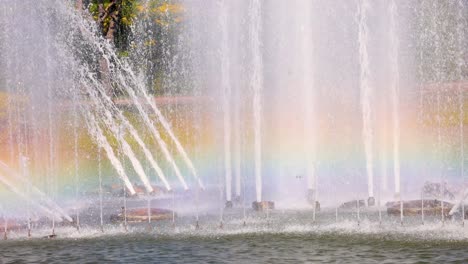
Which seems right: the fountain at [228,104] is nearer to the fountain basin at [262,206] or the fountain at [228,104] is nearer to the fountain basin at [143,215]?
the fountain basin at [262,206]

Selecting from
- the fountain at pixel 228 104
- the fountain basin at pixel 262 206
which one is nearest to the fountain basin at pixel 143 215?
the fountain basin at pixel 262 206

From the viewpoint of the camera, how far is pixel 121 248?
16891 mm

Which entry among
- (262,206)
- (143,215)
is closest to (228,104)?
(262,206)

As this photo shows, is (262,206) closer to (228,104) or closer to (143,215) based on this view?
(143,215)

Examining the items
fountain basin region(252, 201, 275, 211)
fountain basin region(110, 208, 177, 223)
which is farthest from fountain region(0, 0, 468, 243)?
fountain basin region(110, 208, 177, 223)

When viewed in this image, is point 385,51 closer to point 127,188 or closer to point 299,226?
A: point 127,188

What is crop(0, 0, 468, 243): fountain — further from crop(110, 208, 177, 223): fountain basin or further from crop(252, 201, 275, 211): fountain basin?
crop(110, 208, 177, 223): fountain basin

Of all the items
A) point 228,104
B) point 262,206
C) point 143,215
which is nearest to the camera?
point 143,215

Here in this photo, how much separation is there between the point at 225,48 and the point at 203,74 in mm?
17259

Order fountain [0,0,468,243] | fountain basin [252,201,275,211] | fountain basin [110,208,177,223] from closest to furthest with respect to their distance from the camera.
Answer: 1. fountain basin [110,208,177,223]
2. fountain basin [252,201,275,211]
3. fountain [0,0,468,243]

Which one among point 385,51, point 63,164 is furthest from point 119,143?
point 385,51

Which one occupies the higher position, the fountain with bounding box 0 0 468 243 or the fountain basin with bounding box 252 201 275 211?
the fountain with bounding box 0 0 468 243

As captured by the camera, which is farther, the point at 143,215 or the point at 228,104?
the point at 228,104

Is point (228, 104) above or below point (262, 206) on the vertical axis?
above
